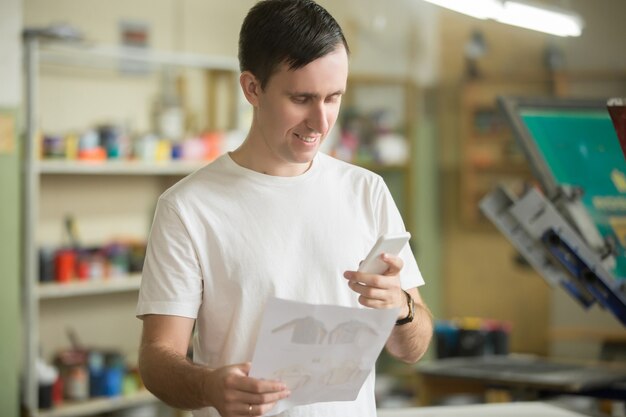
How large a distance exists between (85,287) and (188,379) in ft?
10.7

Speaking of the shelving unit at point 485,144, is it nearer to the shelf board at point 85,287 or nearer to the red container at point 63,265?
the shelf board at point 85,287

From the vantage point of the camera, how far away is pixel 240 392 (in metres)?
1.42

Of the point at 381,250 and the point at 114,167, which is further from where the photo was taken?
the point at 114,167

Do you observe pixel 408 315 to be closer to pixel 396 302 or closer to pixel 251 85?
pixel 396 302

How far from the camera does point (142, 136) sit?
16.4ft

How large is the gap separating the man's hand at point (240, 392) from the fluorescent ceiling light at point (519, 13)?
185 cm

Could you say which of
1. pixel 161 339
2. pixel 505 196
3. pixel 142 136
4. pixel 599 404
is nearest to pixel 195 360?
pixel 161 339

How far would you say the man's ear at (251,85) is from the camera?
1650 millimetres

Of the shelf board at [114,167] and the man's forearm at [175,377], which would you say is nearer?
the man's forearm at [175,377]

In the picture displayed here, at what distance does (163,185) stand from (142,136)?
19.1 inches

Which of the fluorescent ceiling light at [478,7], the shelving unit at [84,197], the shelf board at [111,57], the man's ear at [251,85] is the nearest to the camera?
the man's ear at [251,85]

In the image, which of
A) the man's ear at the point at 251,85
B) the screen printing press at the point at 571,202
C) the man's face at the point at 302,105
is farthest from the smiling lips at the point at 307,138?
the screen printing press at the point at 571,202

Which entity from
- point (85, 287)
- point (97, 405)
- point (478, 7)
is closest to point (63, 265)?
point (85, 287)

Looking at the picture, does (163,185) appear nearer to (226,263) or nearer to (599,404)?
(599,404)
